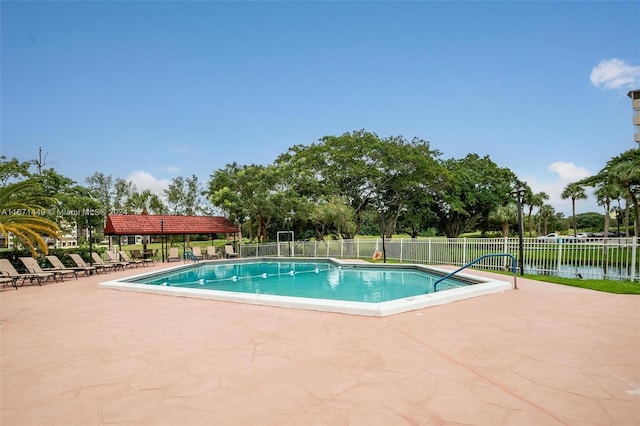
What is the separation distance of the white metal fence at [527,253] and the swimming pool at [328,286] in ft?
5.72

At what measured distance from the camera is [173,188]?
50.5 m

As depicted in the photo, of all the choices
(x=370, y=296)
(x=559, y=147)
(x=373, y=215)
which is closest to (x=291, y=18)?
(x=370, y=296)

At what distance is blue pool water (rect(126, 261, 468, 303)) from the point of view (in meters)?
10.9

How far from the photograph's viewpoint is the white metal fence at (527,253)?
1020cm

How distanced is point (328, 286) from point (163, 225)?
54.6ft

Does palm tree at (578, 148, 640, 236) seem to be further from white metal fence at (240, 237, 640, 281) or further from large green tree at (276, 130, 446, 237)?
large green tree at (276, 130, 446, 237)

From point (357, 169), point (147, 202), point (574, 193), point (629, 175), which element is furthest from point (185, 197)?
point (574, 193)

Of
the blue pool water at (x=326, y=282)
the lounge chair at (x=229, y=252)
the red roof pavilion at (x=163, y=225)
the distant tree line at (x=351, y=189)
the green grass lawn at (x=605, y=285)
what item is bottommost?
the blue pool water at (x=326, y=282)

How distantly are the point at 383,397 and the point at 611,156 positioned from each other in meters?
36.7

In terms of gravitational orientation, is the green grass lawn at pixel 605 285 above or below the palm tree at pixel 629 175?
below

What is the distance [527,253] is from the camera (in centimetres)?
1242

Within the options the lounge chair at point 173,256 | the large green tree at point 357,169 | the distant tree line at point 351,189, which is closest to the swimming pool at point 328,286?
the lounge chair at point 173,256

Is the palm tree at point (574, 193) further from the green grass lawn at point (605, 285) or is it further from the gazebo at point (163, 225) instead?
the gazebo at point (163, 225)

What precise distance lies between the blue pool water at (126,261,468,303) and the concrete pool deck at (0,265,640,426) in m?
4.27
